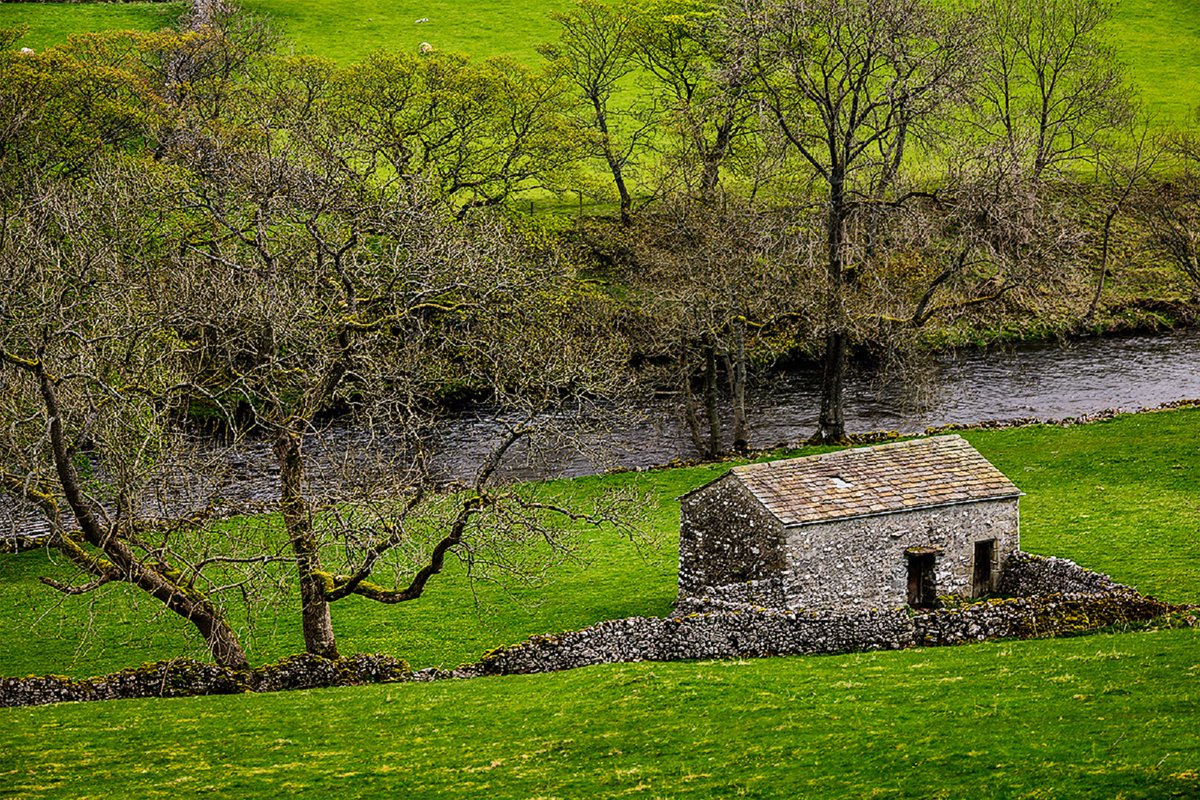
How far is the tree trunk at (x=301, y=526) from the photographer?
907 inches

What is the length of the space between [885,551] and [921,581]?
1.54 metres

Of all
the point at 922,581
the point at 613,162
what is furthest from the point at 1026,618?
the point at 613,162

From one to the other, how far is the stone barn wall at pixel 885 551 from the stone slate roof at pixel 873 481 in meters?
0.25

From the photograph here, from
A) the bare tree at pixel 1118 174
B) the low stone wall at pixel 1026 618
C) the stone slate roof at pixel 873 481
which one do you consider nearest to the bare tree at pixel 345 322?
the stone slate roof at pixel 873 481

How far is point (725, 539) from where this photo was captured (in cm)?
2784

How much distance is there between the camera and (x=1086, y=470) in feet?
127

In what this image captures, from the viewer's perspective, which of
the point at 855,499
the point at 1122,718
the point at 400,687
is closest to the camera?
the point at 1122,718

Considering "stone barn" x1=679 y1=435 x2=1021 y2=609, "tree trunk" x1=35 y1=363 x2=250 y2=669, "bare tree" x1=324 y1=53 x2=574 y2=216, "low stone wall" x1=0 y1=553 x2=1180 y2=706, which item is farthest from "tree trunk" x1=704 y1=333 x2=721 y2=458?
"tree trunk" x1=35 y1=363 x2=250 y2=669

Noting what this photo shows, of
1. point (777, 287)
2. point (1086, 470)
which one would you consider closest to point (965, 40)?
point (777, 287)

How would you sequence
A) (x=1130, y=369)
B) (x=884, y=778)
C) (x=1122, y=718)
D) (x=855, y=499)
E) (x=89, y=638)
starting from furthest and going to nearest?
(x=1130, y=369) → (x=89, y=638) → (x=855, y=499) → (x=1122, y=718) → (x=884, y=778)

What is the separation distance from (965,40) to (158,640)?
3132 cm

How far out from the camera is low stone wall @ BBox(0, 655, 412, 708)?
23953mm

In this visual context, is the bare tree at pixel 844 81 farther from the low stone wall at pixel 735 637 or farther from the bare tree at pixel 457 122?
the low stone wall at pixel 735 637

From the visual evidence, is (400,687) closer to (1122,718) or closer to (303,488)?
(303,488)
